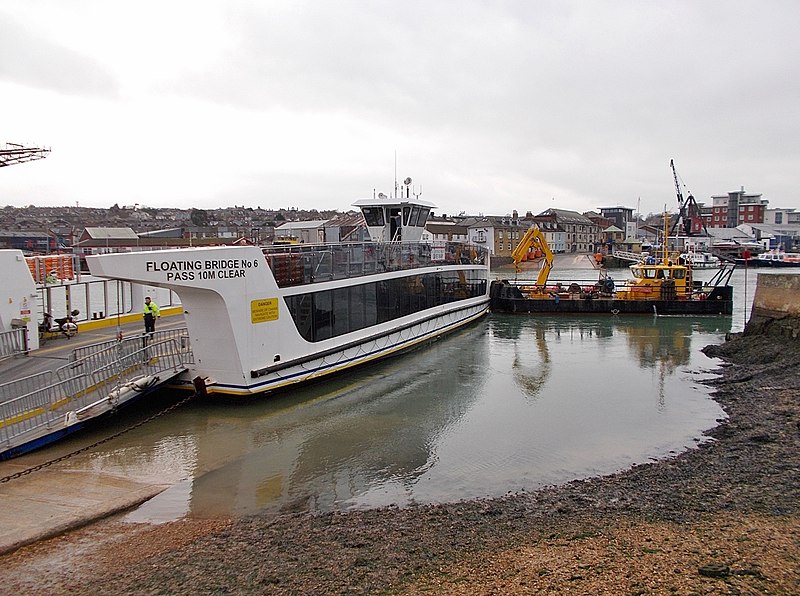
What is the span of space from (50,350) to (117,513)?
24.1 ft

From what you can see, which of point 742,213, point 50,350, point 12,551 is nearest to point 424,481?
point 12,551

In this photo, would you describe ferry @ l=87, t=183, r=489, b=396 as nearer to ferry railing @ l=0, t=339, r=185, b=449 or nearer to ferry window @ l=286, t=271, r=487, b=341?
ferry window @ l=286, t=271, r=487, b=341

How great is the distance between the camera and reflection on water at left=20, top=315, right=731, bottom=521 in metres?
10.1

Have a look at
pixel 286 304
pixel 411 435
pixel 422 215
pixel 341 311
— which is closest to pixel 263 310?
pixel 286 304

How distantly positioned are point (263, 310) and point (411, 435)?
460 centimetres

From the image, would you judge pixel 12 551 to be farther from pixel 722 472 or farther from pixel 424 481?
pixel 722 472

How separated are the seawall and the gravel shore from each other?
12307mm

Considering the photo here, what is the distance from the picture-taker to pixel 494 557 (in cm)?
694

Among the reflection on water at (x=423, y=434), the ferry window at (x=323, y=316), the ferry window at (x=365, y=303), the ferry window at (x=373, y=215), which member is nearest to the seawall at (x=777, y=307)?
the reflection on water at (x=423, y=434)

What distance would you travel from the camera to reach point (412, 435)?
12969mm

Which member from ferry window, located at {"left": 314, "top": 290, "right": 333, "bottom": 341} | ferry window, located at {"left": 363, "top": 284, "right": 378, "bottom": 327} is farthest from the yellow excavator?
ferry window, located at {"left": 314, "top": 290, "right": 333, "bottom": 341}

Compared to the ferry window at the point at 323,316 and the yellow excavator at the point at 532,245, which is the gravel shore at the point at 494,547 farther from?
the yellow excavator at the point at 532,245

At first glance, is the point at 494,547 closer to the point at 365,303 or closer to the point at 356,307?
the point at 356,307

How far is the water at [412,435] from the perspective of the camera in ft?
33.0
